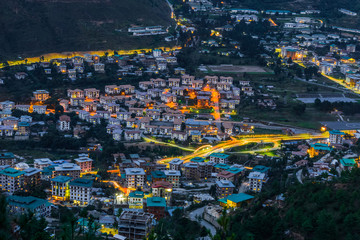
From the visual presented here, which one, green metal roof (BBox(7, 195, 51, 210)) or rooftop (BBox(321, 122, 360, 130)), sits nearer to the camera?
→ green metal roof (BBox(7, 195, 51, 210))

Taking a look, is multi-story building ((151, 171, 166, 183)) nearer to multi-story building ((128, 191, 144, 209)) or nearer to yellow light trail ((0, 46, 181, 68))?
multi-story building ((128, 191, 144, 209))

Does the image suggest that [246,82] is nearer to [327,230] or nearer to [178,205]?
[178,205]

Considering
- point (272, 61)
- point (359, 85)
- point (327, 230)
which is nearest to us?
point (327, 230)

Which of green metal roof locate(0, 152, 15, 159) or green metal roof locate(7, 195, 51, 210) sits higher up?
green metal roof locate(7, 195, 51, 210)

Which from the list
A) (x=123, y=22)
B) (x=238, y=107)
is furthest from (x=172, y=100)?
(x=123, y=22)

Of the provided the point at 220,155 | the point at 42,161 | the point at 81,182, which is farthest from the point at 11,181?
the point at 220,155

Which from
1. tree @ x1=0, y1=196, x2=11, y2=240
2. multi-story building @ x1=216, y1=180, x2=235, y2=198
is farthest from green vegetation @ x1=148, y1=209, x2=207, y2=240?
tree @ x1=0, y1=196, x2=11, y2=240

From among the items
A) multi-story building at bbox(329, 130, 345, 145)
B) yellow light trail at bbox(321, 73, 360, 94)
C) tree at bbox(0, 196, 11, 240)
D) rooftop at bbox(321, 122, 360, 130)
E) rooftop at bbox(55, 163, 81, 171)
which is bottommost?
rooftop at bbox(55, 163, 81, 171)

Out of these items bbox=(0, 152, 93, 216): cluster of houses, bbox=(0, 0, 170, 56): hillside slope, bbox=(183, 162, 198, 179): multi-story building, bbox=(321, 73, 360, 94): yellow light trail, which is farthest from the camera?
bbox=(0, 0, 170, 56): hillside slope

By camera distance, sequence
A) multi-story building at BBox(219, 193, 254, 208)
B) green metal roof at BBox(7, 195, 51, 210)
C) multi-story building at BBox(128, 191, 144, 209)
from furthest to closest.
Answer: multi-story building at BBox(128, 191, 144, 209)
multi-story building at BBox(219, 193, 254, 208)
green metal roof at BBox(7, 195, 51, 210)
